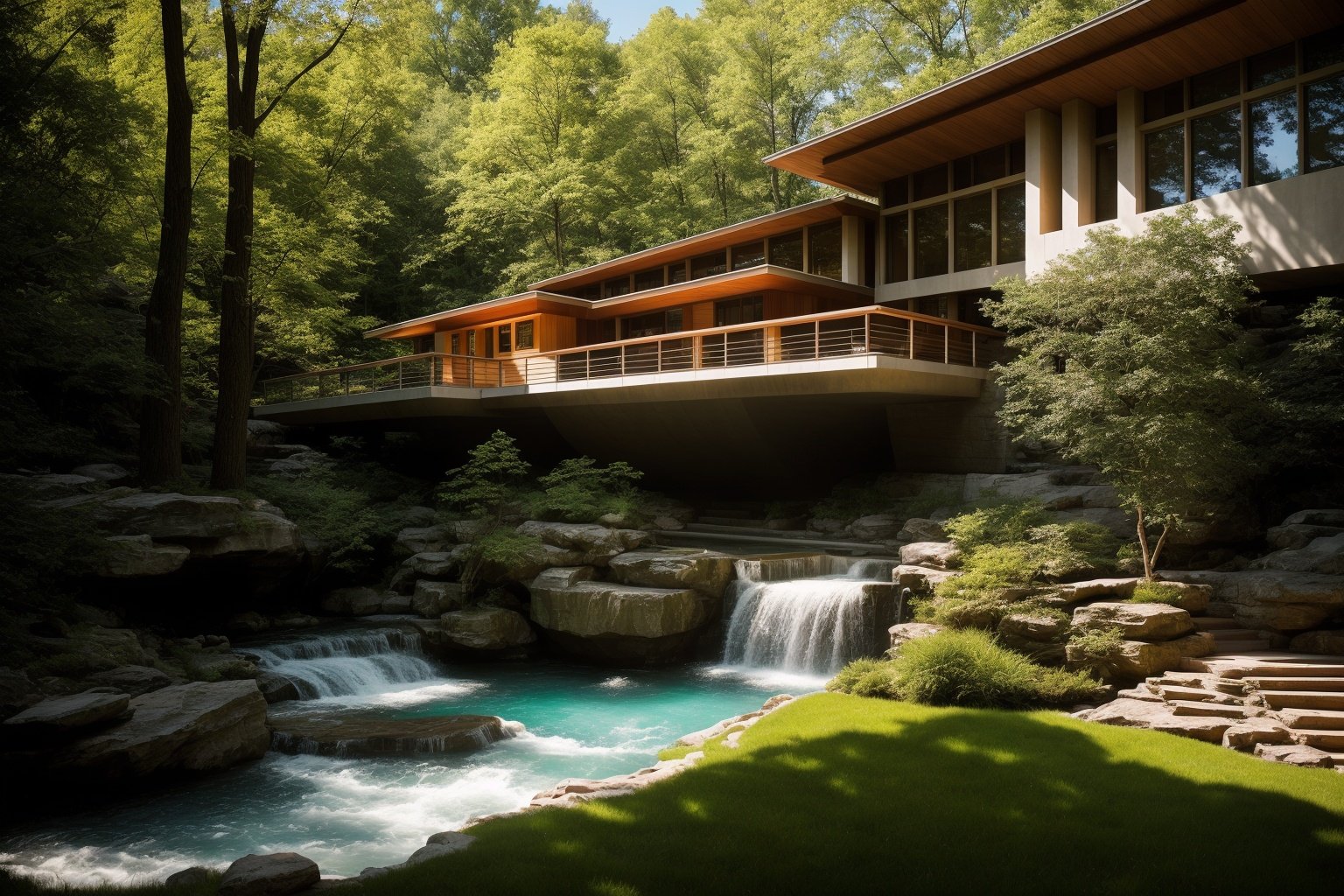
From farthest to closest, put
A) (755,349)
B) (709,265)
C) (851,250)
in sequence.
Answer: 1. (709,265)
2. (851,250)
3. (755,349)

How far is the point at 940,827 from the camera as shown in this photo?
578 cm

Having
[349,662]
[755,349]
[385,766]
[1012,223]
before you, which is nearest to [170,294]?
[349,662]

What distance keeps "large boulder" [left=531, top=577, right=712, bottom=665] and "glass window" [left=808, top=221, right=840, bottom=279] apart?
1106 centimetres

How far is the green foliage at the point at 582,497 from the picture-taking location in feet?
57.4

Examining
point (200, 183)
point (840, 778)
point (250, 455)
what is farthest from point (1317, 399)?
point (250, 455)

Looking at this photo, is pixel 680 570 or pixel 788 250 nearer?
pixel 680 570

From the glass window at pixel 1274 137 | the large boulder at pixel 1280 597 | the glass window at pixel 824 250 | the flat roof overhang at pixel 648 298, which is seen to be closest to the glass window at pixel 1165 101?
the glass window at pixel 1274 137

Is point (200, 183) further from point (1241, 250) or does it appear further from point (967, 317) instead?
point (1241, 250)

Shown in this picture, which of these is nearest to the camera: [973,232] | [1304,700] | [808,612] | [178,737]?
[1304,700]

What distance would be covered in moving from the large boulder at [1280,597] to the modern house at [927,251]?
6.40 m

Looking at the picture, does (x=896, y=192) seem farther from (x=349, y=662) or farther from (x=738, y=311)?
(x=349, y=662)

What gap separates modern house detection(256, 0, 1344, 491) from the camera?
1443 centimetres

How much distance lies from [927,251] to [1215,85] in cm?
655

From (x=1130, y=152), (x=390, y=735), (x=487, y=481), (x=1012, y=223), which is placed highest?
(x=1130, y=152)
